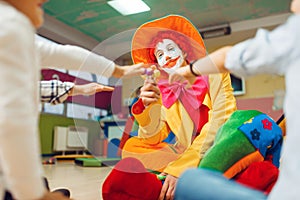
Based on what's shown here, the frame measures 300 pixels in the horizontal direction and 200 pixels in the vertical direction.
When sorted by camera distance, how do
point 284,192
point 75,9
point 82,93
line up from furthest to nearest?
point 75,9 < point 82,93 < point 284,192

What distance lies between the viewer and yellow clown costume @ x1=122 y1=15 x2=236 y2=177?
0.82 meters

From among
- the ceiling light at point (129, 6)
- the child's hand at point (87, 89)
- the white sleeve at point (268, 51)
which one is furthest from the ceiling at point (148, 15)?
the white sleeve at point (268, 51)

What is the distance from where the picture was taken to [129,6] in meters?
3.08

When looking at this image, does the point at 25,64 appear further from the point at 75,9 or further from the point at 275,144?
the point at 75,9

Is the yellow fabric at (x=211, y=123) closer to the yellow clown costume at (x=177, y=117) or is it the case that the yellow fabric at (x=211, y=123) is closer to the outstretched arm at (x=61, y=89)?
the yellow clown costume at (x=177, y=117)

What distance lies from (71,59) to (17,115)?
17cm

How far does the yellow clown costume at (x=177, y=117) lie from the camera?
0.82m

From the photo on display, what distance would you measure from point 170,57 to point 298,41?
534mm

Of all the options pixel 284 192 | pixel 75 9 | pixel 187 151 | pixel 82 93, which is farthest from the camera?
pixel 75 9

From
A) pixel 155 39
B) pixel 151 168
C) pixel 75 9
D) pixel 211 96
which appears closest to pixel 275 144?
pixel 211 96

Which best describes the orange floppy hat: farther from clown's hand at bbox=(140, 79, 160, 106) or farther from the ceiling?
the ceiling

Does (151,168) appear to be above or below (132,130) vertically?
below

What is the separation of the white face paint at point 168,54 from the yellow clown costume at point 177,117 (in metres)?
0.02

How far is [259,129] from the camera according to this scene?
70 centimetres
